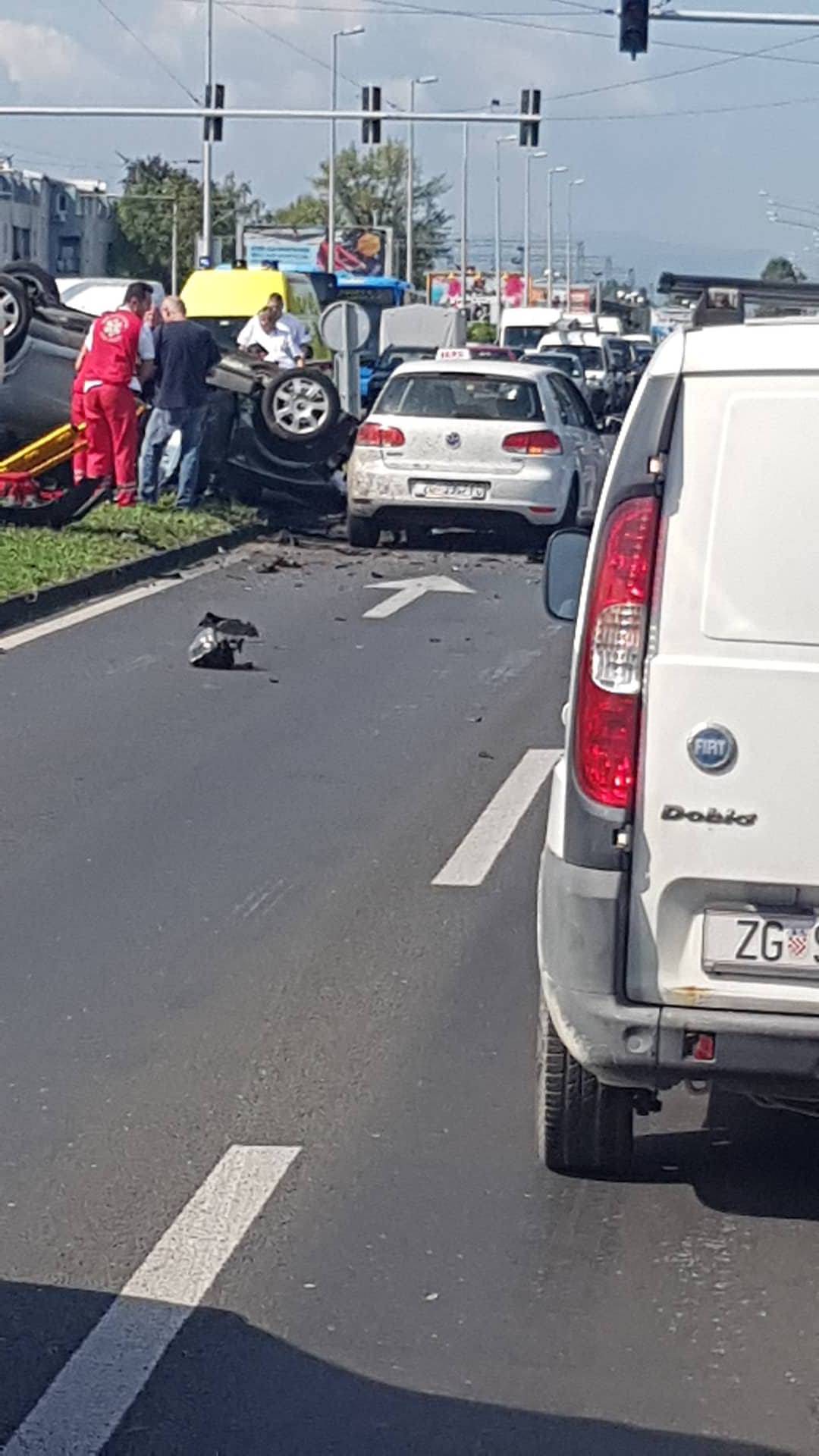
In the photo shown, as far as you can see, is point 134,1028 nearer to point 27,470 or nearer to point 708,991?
point 708,991

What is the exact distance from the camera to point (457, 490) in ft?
64.2

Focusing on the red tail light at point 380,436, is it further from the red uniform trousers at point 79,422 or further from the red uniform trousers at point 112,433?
the red uniform trousers at point 79,422

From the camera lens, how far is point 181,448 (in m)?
20.9

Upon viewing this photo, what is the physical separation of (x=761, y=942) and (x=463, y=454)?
15108 millimetres

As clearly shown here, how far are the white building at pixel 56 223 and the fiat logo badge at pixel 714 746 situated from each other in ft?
304

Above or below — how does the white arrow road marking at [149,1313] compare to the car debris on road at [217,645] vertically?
above

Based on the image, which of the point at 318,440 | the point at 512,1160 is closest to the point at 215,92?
the point at 318,440

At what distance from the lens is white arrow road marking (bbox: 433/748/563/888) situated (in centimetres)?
861

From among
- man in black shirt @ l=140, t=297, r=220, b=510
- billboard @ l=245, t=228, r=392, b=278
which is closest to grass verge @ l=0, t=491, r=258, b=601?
man in black shirt @ l=140, t=297, r=220, b=510

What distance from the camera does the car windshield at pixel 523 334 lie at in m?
63.8

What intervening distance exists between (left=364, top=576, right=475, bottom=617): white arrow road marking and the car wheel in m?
3.43

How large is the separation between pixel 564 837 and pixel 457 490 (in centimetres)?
1488

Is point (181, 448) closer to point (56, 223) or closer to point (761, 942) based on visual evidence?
point (761, 942)

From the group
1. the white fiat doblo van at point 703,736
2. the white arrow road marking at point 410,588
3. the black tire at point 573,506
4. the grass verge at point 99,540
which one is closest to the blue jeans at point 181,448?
the grass verge at point 99,540
